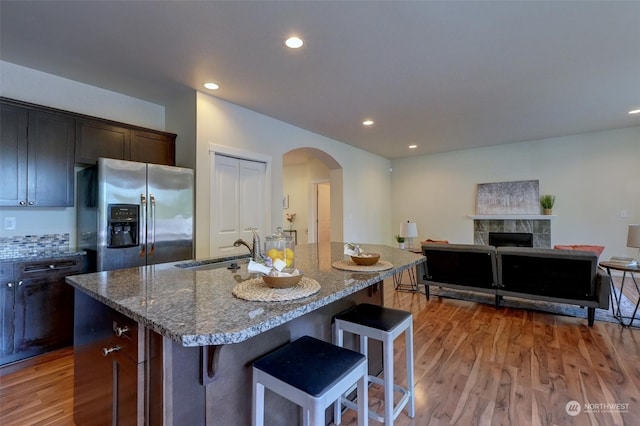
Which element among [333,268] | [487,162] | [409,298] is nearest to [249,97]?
[333,268]

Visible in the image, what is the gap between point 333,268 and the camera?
181 centimetres

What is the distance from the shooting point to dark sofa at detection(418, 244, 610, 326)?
9.95 feet

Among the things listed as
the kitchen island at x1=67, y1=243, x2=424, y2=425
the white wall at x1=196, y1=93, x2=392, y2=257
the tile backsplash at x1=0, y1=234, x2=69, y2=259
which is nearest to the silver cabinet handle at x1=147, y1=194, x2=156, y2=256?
the white wall at x1=196, y1=93, x2=392, y2=257

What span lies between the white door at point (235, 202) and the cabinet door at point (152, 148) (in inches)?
21.8

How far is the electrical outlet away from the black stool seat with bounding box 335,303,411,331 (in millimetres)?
3148

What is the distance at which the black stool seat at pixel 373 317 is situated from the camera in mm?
1642

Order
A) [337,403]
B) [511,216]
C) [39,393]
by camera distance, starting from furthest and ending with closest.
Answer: [511,216]
[39,393]
[337,403]

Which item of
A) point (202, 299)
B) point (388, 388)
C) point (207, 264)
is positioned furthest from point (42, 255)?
point (388, 388)

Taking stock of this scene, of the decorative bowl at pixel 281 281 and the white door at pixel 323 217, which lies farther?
the white door at pixel 323 217

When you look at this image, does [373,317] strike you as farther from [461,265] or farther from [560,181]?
[560,181]

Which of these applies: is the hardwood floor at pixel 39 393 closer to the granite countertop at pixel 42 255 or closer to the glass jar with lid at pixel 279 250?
the granite countertop at pixel 42 255

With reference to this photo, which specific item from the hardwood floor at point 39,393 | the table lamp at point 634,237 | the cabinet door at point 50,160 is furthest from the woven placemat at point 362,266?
the table lamp at point 634,237

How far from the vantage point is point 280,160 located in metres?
4.36

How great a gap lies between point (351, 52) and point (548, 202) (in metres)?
5.31
